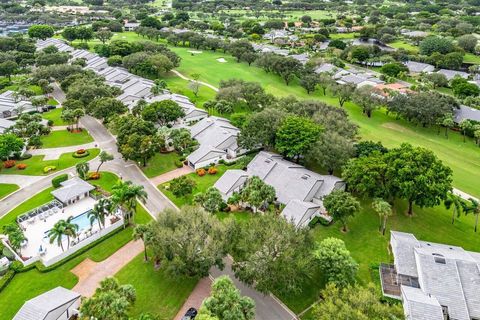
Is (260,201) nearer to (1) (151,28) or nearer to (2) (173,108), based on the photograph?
(2) (173,108)

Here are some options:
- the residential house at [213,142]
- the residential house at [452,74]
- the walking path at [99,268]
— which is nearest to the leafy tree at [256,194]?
the walking path at [99,268]

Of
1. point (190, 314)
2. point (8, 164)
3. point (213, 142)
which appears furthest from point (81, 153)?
point (190, 314)

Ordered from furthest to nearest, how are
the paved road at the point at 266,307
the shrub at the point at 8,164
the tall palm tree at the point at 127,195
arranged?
1. the shrub at the point at 8,164
2. the tall palm tree at the point at 127,195
3. the paved road at the point at 266,307

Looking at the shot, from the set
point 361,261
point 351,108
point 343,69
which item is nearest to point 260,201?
point 361,261

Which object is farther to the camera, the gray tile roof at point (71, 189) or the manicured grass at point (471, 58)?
the manicured grass at point (471, 58)

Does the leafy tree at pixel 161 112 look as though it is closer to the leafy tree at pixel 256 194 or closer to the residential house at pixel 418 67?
the leafy tree at pixel 256 194

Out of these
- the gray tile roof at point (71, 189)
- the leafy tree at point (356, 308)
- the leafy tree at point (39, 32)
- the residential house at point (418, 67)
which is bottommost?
the leafy tree at point (39, 32)

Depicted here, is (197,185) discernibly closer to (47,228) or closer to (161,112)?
(47,228)
